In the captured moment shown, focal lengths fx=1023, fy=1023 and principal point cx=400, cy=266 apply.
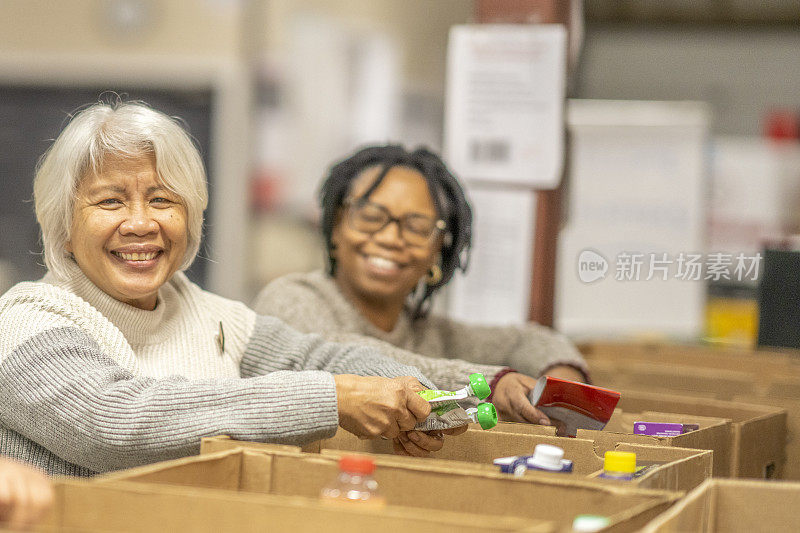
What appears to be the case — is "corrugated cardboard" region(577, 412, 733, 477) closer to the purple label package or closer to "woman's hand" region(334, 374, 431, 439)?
the purple label package

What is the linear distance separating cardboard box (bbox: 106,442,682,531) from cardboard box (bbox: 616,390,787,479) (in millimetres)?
663

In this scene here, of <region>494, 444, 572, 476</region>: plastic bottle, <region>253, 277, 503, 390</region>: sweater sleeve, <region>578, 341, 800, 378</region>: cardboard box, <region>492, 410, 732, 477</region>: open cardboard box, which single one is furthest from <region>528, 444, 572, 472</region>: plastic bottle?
<region>578, 341, 800, 378</region>: cardboard box

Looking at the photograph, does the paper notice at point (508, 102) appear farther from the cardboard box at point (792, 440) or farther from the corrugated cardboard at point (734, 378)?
the cardboard box at point (792, 440)

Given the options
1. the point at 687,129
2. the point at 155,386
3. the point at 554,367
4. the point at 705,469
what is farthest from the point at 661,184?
the point at 155,386

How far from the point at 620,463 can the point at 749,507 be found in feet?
0.56

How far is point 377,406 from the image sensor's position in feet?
4.81

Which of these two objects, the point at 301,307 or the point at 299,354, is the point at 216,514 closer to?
the point at 299,354

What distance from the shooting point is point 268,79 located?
490 centimetres

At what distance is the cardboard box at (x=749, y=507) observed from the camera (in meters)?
1.17

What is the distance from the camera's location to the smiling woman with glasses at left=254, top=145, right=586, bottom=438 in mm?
2189

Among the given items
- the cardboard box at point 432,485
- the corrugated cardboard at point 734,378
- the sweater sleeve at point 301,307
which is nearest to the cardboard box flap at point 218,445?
the cardboard box at point 432,485

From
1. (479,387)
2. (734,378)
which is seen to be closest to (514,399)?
(479,387)

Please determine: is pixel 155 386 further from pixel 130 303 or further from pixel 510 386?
pixel 510 386

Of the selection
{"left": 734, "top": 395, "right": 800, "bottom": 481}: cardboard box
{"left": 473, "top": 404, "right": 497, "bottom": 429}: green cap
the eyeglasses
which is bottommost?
{"left": 734, "top": 395, "right": 800, "bottom": 481}: cardboard box
